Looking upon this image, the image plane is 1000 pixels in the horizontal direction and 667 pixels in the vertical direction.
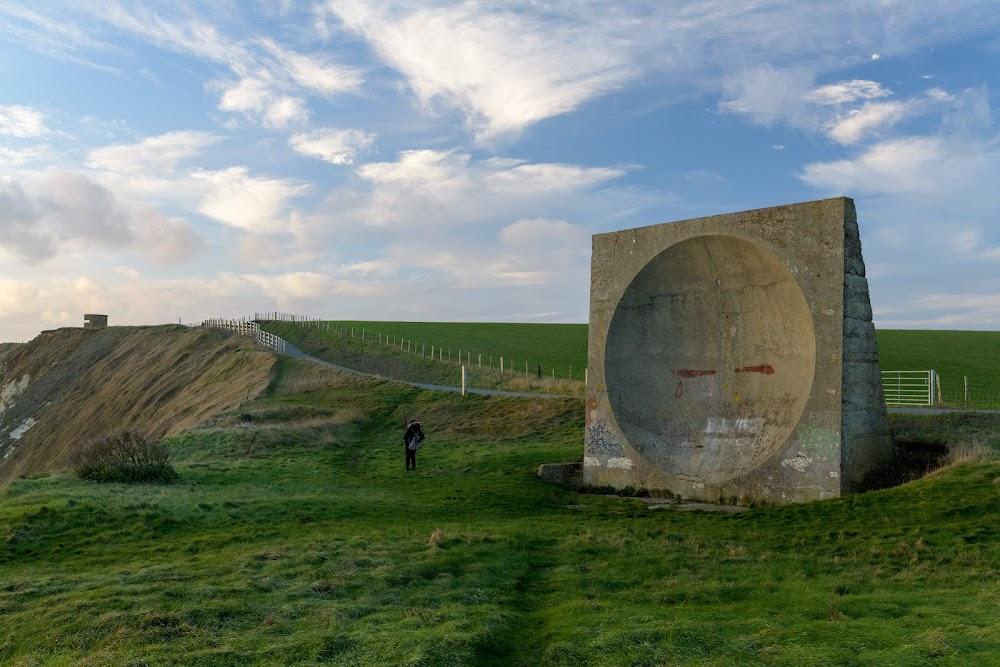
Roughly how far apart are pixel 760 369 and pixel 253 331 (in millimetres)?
52591

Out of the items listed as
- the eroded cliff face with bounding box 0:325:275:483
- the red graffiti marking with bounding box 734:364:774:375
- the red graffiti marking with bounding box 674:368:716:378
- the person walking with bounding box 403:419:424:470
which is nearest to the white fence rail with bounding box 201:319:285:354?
the eroded cliff face with bounding box 0:325:275:483

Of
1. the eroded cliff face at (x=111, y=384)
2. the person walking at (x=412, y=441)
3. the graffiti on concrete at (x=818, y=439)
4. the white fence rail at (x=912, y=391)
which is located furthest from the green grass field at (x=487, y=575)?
the eroded cliff face at (x=111, y=384)

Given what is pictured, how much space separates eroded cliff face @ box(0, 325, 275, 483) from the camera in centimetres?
4344

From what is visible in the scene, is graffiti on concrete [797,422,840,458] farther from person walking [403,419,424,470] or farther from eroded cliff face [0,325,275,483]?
eroded cliff face [0,325,275,483]

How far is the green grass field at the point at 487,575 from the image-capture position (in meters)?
6.72

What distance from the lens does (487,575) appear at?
9.46 m

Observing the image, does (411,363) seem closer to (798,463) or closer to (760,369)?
(760,369)

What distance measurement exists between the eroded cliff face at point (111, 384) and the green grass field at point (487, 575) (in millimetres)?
22627

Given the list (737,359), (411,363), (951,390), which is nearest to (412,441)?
(737,359)

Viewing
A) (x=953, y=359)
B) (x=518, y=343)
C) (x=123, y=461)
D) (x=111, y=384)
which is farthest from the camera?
(x=518, y=343)

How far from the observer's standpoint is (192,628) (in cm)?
733

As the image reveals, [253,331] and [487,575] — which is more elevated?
[253,331]

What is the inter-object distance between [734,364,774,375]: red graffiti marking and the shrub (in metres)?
12.8

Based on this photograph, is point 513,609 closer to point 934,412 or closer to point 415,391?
point 934,412
